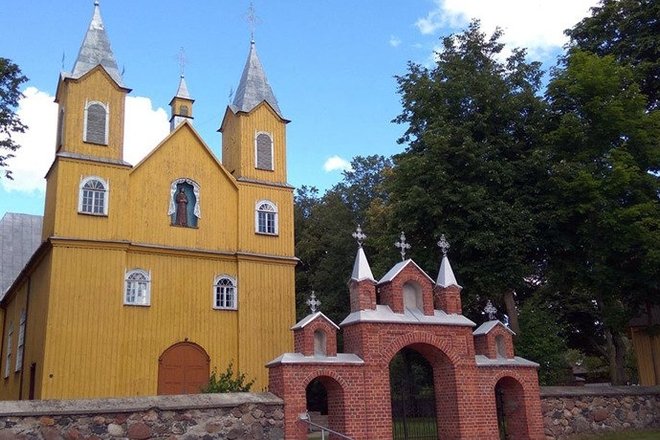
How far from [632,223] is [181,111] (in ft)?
54.8

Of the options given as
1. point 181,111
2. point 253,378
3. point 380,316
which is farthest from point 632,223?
point 181,111

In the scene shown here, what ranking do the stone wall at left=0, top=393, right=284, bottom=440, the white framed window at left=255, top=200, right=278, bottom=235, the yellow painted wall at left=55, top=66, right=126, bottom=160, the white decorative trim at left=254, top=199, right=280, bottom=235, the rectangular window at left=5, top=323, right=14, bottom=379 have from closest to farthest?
the stone wall at left=0, top=393, right=284, bottom=440 → the yellow painted wall at left=55, top=66, right=126, bottom=160 → the white decorative trim at left=254, top=199, right=280, bottom=235 → the white framed window at left=255, top=200, right=278, bottom=235 → the rectangular window at left=5, top=323, right=14, bottom=379

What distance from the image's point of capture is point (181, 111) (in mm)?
25953

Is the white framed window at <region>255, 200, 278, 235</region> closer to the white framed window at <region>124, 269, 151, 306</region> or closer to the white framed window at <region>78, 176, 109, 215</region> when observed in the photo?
the white framed window at <region>124, 269, 151, 306</region>

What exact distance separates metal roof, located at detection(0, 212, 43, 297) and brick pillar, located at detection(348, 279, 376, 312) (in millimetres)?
22590

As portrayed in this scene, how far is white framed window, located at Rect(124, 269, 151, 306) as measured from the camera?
21203 mm

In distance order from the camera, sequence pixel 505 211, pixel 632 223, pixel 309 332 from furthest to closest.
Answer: pixel 505 211 < pixel 632 223 < pixel 309 332

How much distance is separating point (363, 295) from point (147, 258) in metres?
10.4

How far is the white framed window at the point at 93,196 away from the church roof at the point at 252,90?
625 centimetres

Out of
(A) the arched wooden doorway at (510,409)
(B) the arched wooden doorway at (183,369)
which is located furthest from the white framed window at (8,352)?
(A) the arched wooden doorway at (510,409)

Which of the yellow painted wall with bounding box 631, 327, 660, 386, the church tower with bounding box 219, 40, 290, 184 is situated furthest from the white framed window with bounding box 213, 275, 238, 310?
the yellow painted wall with bounding box 631, 327, 660, 386

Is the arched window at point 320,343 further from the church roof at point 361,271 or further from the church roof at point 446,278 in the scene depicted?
the church roof at point 446,278

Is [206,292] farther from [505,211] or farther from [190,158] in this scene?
[505,211]

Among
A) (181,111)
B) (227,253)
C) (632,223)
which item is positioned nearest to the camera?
(632,223)
